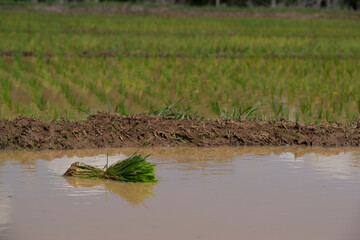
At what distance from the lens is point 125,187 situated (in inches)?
192

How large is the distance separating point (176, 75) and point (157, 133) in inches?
223

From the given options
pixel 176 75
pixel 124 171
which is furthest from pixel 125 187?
pixel 176 75

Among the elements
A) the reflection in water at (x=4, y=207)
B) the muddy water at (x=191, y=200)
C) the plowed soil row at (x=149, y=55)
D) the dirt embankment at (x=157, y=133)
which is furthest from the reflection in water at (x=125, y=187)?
the plowed soil row at (x=149, y=55)

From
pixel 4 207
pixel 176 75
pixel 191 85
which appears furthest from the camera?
pixel 176 75

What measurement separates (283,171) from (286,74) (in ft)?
25.2

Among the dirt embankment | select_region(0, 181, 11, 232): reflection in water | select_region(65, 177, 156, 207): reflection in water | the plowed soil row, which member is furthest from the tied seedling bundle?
the plowed soil row

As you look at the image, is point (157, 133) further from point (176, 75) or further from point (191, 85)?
point (176, 75)

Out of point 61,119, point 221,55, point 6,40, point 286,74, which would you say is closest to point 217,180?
point 61,119

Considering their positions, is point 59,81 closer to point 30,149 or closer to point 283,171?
point 30,149

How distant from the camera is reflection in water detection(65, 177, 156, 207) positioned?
4.58 metres

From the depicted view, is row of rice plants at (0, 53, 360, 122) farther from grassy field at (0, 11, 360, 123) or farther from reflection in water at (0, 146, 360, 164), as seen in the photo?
reflection in water at (0, 146, 360, 164)

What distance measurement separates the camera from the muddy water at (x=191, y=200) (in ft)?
12.5

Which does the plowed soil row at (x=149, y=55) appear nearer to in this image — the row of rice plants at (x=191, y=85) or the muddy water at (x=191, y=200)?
the row of rice plants at (x=191, y=85)

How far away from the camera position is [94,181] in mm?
5031
